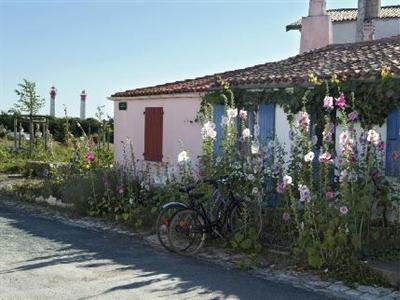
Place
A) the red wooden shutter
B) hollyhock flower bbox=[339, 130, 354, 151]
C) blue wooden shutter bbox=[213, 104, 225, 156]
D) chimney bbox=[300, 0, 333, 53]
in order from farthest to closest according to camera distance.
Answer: chimney bbox=[300, 0, 333, 53] → the red wooden shutter → blue wooden shutter bbox=[213, 104, 225, 156] → hollyhock flower bbox=[339, 130, 354, 151]

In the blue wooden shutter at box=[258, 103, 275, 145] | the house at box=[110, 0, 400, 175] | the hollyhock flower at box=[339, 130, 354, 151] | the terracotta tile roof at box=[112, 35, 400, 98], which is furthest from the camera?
the blue wooden shutter at box=[258, 103, 275, 145]

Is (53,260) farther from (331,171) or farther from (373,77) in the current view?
(373,77)

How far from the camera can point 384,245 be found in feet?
24.5

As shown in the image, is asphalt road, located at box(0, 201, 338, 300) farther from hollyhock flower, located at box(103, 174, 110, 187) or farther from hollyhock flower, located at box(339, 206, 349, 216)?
hollyhock flower, located at box(103, 174, 110, 187)

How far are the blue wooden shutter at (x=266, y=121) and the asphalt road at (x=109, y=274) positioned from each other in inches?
131

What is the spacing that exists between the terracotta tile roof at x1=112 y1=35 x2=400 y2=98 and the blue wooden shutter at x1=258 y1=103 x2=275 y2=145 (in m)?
0.44

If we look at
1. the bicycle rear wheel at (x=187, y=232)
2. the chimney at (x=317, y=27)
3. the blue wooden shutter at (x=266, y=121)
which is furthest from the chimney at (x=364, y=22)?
the bicycle rear wheel at (x=187, y=232)

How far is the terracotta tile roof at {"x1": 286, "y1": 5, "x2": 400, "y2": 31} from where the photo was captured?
24188 mm

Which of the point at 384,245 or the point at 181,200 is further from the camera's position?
the point at 181,200

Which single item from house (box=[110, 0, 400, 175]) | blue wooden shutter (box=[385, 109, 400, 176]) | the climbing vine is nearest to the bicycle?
the climbing vine

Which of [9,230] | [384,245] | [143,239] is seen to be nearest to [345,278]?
[384,245]

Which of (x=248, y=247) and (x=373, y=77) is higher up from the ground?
(x=373, y=77)

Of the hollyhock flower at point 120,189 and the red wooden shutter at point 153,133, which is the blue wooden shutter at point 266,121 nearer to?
the hollyhock flower at point 120,189

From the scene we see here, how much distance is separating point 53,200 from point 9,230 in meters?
3.05
